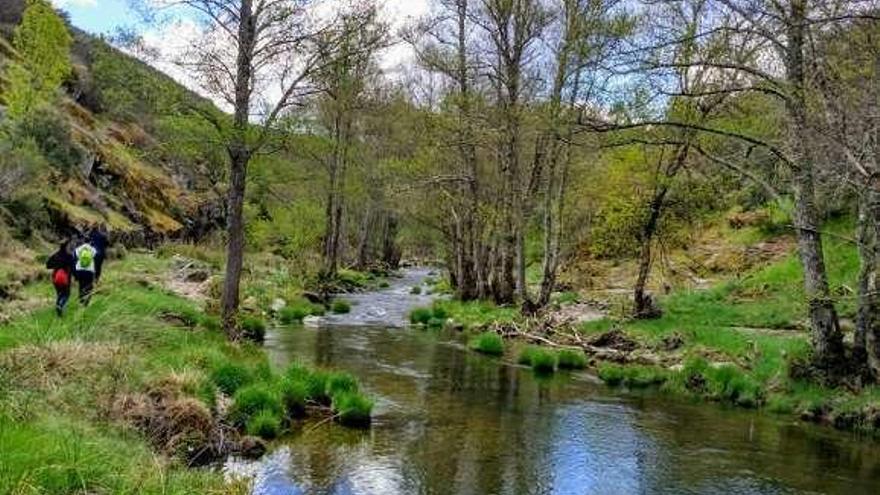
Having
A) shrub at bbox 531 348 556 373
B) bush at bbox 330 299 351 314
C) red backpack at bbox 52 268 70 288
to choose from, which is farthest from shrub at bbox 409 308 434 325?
red backpack at bbox 52 268 70 288

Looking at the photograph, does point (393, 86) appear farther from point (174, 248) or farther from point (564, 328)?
point (564, 328)

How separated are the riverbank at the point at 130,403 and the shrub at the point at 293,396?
2cm

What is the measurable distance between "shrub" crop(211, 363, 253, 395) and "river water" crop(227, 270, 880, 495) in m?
1.51

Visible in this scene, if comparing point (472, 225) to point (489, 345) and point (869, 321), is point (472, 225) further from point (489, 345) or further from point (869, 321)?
point (869, 321)

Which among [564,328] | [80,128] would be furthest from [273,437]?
[80,128]

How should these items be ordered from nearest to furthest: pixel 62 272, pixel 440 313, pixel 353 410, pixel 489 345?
pixel 353 410 < pixel 62 272 < pixel 489 345 < pixel 440 313

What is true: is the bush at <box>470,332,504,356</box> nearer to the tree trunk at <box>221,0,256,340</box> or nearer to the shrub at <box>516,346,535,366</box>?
the shrub at <box>516,346,535,366</box>

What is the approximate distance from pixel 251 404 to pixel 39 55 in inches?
1648

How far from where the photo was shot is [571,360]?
20141 millimetres

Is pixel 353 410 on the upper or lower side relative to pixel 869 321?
lower

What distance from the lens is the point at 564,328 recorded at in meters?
24.3

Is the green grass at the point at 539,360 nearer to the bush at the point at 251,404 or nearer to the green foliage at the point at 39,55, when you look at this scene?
the bush at the point at 251,404

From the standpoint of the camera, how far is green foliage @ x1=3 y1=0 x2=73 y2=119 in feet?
141

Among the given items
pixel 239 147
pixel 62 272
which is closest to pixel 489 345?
pixel 239 147
